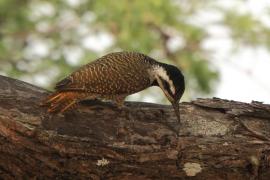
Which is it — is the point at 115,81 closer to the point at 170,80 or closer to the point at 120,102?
the point at 120,102

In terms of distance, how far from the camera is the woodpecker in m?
3.87

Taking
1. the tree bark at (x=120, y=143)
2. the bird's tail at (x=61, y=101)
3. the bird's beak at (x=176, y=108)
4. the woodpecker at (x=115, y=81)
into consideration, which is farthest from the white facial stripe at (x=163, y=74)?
the bird's tail at (x=61, y=101)

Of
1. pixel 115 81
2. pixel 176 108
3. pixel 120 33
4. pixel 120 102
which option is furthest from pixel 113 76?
pixel 120 33

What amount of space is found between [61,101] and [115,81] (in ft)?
2.18

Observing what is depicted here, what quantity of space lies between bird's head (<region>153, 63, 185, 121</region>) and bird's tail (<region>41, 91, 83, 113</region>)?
0.74 metres

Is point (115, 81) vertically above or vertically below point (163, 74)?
below

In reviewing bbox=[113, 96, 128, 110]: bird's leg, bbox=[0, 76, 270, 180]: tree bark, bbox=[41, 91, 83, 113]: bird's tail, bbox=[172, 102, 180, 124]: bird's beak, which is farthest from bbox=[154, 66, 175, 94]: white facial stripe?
bbox=[41, 91, 83, 113]: bird's tail

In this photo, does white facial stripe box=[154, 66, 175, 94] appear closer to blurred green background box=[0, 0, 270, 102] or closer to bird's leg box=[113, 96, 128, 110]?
bird's leg box=[113, 96, 128, 110]

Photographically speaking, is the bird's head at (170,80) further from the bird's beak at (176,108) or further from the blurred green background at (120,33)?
the blurred green background at (120,33)

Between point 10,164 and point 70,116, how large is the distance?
47 centimetres

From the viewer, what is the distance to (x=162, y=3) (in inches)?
333

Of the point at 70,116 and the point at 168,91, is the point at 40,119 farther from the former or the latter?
the point at 168,91

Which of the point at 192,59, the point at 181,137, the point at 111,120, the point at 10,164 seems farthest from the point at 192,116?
the point at 192,59

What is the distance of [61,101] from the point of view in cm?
375
